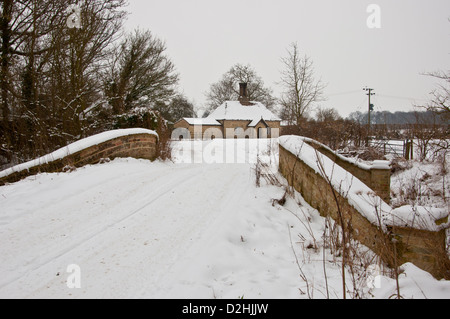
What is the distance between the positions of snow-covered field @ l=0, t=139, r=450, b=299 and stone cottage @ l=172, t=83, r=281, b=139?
1404 inches

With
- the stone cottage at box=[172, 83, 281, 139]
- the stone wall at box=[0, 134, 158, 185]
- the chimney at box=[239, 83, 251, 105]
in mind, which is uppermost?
the chimney at box=[239, 83, 251, 105]

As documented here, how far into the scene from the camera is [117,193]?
18.1ft

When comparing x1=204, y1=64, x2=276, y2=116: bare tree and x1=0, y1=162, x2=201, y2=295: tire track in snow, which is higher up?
x1=204, y1=64, x2=276, y2=116: bare tree

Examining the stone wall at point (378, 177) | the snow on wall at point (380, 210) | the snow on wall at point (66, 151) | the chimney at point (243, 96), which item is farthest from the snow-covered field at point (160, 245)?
the chimney at point (243, 96)

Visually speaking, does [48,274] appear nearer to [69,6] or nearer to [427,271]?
[427,271]

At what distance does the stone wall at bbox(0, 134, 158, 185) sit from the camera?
6.06 m

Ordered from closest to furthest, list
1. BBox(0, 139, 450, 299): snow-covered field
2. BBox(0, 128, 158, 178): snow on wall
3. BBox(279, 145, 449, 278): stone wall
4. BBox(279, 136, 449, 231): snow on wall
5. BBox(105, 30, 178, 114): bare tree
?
BBox(0, 139, 450, 299): snow-covered field, BBox(279, 145, 449, 278): stone wall, BBox(279, 136, 449, 231): snow on wall, BBox(0, 128, 158, 178): snow on wall, BBox(105, 30, 178, 114): bare tree

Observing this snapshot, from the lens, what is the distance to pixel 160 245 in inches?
147

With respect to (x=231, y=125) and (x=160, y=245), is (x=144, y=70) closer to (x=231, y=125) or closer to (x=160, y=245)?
(x=160, y=245)

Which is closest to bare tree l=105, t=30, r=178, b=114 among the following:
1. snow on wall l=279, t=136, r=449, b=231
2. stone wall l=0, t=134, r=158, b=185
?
stone wall l=0, t=134, r=158, b=185

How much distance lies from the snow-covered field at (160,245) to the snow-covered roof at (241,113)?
36338mm

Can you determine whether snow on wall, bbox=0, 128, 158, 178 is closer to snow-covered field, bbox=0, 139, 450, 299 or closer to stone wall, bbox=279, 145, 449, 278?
snow-covered field, bbox=0, 139, 450, 299

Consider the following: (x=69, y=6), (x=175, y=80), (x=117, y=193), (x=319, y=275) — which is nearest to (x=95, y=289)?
(x=319, y=275)
